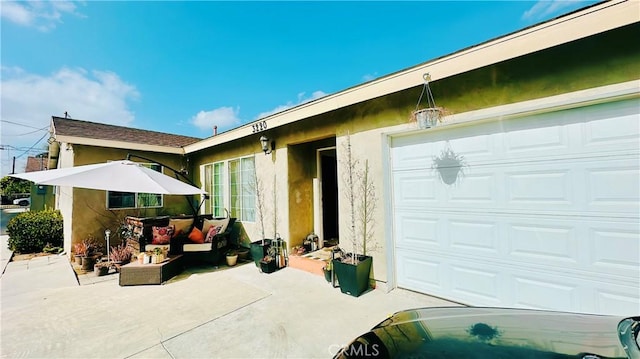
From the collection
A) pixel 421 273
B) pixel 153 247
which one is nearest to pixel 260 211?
pixel 153 247

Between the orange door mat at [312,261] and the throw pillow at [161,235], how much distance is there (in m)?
2.76

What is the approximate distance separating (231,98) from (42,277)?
29.1 feet

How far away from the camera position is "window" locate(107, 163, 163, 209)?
24.0 feet

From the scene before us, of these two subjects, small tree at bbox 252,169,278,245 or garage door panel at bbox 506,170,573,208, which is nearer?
garage door panel at bbox 506,170,573,208

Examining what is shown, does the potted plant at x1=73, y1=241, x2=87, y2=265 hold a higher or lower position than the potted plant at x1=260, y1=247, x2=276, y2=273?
higher

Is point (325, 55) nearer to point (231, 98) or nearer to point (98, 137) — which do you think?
point (231, 98)

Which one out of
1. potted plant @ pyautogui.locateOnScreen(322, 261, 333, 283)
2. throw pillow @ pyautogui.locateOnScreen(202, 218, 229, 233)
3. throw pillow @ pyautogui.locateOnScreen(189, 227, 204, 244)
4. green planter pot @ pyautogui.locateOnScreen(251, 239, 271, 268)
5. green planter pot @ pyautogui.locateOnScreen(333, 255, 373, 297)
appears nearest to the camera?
green planter pot @ pyautogui.locateOnScreen(333, 255, 373, 297)

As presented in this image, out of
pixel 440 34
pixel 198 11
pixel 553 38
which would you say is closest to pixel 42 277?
pixel 198 11

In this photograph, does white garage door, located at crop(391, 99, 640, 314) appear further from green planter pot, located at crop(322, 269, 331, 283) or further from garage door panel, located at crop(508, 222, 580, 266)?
green planter pot, located at crop(322, 269, 331, 283)

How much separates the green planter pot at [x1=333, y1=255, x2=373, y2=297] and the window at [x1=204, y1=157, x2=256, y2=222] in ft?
10.9

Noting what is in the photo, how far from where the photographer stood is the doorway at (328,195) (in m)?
6.32

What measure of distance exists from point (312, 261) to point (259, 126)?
3.18m

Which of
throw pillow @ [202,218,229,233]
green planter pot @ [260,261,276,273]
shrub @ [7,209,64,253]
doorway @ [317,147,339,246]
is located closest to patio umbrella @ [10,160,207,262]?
throw pillow @ [202,218,229,233]

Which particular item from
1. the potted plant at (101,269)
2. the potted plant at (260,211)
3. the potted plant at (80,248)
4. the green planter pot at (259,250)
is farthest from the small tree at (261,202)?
the potted plant at (80,248)
